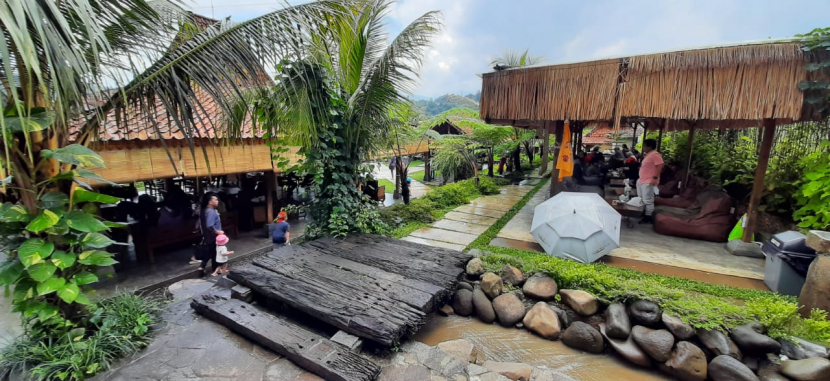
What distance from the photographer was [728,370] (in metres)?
3.11

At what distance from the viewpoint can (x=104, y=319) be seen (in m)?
2.96

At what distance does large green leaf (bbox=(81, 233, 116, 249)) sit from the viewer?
266 centimetres

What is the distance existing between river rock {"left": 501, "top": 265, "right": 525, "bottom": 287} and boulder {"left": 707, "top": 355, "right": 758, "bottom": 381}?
6.43ft

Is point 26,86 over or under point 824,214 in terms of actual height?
over

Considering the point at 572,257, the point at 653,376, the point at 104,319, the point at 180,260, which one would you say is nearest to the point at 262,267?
the point at 104,319

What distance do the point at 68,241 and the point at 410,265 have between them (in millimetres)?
3154

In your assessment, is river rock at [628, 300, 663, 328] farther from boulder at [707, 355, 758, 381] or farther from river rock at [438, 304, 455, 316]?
river rock at [438, 304, 455, 316]

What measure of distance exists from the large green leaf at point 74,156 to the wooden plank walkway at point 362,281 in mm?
1854

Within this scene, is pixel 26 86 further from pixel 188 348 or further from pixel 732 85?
pixel 732 85

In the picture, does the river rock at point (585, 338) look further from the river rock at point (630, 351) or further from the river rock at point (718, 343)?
the river rock at point (718, 343)

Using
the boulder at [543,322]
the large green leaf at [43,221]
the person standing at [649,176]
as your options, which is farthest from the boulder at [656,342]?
the large green leaf at [43,221]

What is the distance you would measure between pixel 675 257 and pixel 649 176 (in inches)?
79.8

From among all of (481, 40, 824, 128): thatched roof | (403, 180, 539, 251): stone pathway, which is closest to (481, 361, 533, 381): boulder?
(403, 180, 539, 251): stone pathway

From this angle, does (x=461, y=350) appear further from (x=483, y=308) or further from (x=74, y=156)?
(x=74, y=156)
